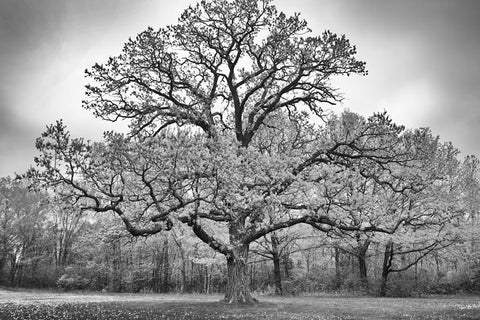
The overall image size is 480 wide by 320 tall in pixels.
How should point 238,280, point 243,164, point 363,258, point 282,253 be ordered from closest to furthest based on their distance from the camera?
point 243,164 < point 238,280 < point 363,258 < point 282,253

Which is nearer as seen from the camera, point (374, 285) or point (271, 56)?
point (271, 56)

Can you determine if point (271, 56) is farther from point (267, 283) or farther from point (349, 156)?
point (267, 283)

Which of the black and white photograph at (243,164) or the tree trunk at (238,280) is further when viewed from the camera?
the tree trunk at (238,280)

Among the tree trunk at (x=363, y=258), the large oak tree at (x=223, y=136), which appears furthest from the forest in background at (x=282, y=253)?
the large oak tree at (x=223, y=136)

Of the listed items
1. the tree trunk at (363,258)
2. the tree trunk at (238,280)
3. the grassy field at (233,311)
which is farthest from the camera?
the tree trunk at (363,258)

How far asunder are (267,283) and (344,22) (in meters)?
34.1

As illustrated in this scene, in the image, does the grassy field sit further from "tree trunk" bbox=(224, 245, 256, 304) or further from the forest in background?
the forest in background

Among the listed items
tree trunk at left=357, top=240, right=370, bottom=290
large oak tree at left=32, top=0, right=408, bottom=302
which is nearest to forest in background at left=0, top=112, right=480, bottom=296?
tree trunk at left=357, top=240, right=370, bottom=290

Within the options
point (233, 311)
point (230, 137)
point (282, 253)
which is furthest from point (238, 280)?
point (282, 253)

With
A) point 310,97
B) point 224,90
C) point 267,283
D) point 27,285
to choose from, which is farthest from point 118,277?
point 310,97

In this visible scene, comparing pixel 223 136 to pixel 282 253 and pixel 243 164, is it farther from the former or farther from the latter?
pixel 282 253

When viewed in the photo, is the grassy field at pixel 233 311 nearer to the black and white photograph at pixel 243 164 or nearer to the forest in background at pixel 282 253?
the black and white photograph at pixel 243 164

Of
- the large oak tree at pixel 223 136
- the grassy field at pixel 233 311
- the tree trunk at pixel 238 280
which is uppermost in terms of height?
the large oak tree at pixel 223 136

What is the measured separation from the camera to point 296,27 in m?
19.3
